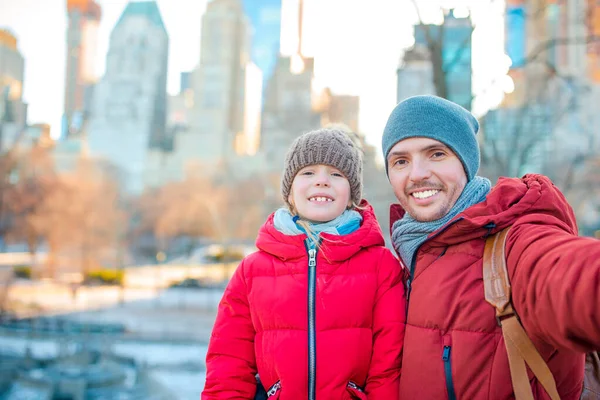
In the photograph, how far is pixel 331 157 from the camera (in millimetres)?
2098

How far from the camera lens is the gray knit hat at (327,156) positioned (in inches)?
82.7

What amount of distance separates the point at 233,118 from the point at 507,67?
260 ft

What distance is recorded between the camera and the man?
1136mm

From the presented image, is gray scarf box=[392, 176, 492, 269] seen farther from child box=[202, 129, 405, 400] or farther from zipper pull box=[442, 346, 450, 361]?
zipper pull box=[442, 346, 450, 361]

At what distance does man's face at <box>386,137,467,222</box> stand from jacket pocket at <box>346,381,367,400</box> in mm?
626

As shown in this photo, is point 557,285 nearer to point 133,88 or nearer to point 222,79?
point 222,79

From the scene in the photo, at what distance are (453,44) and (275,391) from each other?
5.24 meters

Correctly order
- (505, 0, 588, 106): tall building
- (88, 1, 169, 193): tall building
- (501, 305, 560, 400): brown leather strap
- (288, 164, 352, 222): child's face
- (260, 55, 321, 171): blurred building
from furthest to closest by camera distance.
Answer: (88, 1, 169, 193): tall building, (260, 55, 321, 171): blurred building, (505, 0, 588, 106): tall building, (288, 164, 352, 222): child's face, (501, 305, 560, 400): brown leather strap

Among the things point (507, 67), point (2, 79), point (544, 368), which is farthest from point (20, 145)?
point (544, 368)

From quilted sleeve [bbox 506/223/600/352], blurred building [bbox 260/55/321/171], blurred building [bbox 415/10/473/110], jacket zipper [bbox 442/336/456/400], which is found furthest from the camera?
blurred building [bbox 260/55/321/171]

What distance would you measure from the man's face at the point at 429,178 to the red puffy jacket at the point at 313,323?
0.83 ft

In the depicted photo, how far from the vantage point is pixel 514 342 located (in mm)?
1327

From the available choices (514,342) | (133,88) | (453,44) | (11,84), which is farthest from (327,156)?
(133,88)

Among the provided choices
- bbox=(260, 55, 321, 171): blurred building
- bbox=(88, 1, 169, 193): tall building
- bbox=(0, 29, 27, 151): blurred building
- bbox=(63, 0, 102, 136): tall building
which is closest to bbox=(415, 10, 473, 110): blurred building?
bbox=(260, 55, 321, 171): blurred building
